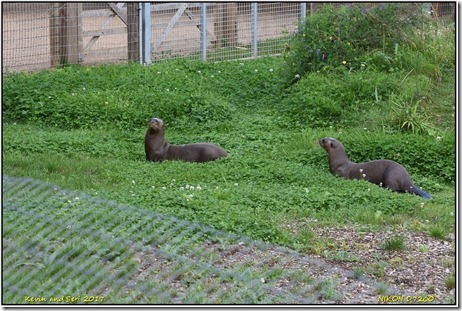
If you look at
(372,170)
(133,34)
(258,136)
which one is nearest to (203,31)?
(133,34)

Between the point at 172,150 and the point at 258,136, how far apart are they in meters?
1.11

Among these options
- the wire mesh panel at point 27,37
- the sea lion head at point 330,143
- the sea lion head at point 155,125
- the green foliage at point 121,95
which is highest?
the wire mesh panel at point 27,37

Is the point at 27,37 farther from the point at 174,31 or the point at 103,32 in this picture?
the point at 174,31

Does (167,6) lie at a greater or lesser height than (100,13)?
greater

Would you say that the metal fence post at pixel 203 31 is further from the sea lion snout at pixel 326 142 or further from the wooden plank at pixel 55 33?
the sea lion snout at pixel 326 142

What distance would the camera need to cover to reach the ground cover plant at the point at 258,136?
709 cm

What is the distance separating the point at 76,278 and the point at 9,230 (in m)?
0.98

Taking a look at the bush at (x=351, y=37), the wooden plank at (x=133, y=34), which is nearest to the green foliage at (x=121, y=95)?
the bush at (x=351, y=37)

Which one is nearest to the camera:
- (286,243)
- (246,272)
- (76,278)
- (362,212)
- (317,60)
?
(76,278)

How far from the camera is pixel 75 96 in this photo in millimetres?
Result: 11359

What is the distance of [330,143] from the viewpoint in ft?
30.3

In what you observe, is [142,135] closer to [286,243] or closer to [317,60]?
[317,60]

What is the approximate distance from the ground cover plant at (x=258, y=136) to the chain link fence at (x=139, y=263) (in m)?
0.33

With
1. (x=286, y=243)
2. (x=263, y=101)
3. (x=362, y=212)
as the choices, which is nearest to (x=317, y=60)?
(x=263, y=101)
